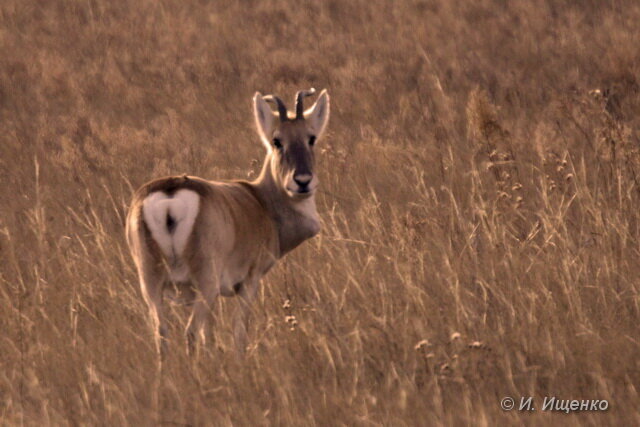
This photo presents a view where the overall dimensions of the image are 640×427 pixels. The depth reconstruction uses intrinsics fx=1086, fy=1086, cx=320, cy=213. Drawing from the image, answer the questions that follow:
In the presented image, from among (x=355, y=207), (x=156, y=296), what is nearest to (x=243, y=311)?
(x=156, y=296)

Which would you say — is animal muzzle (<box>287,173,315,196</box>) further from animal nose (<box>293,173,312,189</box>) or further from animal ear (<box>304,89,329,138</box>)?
animal ear (<box>304,89,329,138</box>)

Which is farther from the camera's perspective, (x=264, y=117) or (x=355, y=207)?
(x=355, y=207)

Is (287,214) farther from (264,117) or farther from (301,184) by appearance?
(264,117)

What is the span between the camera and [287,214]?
237 inches

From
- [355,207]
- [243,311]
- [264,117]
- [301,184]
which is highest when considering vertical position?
[264,117]

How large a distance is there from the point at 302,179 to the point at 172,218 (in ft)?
3.82

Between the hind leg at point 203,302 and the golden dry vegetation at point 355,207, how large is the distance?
0.18m

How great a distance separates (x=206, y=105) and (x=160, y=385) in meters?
8.49

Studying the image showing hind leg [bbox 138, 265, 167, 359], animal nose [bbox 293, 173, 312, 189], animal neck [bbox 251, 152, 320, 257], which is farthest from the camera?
animal neck [bbox 251, 152, 320, 257]

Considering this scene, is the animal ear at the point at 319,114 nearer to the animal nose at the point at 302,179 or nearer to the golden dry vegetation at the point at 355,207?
the animal nose at the point at 302,179

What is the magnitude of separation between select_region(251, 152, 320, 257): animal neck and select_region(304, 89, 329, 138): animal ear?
1.14 ft

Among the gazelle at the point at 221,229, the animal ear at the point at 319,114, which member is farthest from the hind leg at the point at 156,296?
the animal ear at the point at 319,114

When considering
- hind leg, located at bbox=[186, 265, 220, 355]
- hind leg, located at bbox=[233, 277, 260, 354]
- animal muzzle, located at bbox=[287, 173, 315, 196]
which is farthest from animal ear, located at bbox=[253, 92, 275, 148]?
hind leg, located at bbox=[186, 265, 220, 355]

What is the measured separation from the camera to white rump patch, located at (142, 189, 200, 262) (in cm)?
470
